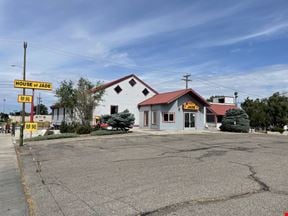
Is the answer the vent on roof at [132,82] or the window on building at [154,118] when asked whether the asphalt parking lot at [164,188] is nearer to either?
the window on building at [154,118]

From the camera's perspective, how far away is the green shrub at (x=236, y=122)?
36.4m

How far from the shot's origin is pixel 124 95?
138 ft

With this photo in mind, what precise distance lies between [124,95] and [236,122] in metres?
14.2

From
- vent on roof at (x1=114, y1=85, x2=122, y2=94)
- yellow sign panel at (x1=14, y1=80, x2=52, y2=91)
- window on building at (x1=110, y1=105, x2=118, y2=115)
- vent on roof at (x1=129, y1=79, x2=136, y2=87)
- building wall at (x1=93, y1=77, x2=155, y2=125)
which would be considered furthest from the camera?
vent on roof at (x1=129, y1=79, x2=136, y2=87)

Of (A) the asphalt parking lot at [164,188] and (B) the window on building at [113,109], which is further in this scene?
(B) the window on building at [113,109]

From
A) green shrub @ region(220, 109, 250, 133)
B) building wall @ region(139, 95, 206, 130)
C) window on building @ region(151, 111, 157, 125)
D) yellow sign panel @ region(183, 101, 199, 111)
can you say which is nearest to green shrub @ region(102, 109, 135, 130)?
building wall @ region(139, 95, 206, 130)

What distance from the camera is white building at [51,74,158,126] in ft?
133

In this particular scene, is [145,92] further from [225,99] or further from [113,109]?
[225,99]

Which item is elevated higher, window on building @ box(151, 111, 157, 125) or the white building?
the white building

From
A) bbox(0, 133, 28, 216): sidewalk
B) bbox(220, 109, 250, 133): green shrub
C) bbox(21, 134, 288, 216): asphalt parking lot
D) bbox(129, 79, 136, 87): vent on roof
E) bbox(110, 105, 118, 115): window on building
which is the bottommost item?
bbox(0, 133, 28, 216): sidewalk

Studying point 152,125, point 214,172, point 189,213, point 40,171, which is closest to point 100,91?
point 152,125

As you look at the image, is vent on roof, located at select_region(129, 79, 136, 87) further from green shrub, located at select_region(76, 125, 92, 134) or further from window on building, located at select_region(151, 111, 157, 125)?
green shrub, located at select_region(76, 125, 92, 134)

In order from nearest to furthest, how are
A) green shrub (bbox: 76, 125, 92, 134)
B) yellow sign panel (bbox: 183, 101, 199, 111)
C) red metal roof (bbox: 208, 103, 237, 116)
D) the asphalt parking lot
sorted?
the asphalt parking lot < green shrub (bbox: 76, 125, 92, 134) < yellow sign panel (bbox: 183, 101, 199, 111) < red metal roof (bbox: 208, 103, 237, 116)

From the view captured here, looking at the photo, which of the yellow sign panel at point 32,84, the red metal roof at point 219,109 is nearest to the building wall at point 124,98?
the red metal roof at point 219,109
